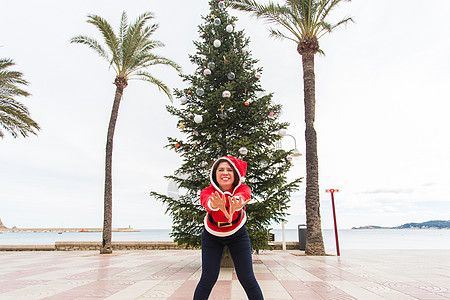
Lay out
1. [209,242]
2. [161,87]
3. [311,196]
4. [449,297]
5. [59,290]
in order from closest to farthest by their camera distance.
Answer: [209,242] < [449,297] < [59,290] < [311,196] < [161,87]

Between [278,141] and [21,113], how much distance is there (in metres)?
12.8

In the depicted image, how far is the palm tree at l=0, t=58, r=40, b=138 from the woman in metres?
14.7

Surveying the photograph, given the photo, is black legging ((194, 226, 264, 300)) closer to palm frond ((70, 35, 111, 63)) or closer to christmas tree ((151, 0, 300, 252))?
christmas tree ((151, 0, 300, 252))

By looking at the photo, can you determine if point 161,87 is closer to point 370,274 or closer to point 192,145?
point 192,145

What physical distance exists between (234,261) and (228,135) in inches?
226

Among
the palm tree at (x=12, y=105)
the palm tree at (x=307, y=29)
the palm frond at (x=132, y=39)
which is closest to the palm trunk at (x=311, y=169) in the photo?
the palm tree at (x=307, y=29)

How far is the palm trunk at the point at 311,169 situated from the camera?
11508 millimetres

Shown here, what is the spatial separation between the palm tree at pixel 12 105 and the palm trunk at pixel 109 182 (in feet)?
13.4

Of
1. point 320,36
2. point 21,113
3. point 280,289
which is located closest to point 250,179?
point 280,289

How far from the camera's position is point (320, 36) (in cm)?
1311

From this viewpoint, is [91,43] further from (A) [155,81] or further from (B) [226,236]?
(B) [226,236]

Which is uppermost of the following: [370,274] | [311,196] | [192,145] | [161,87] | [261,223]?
[161,87]

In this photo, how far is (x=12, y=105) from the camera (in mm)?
13641

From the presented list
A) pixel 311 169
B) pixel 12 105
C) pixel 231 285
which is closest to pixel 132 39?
pixel 12 105
